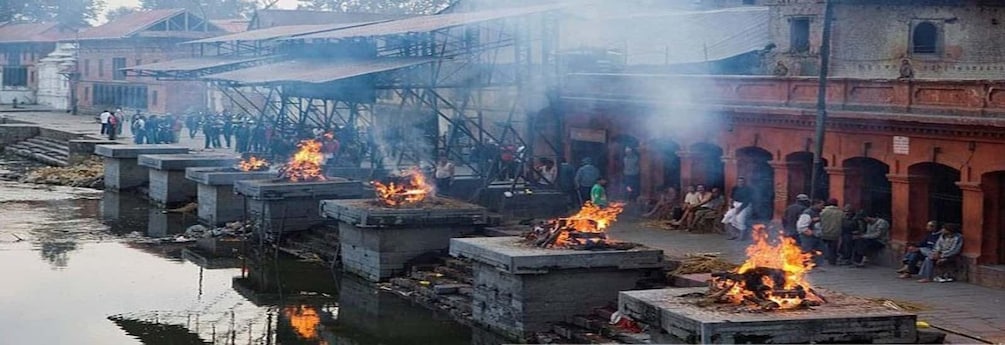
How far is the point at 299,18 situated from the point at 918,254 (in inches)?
1863

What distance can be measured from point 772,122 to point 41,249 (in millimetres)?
13193

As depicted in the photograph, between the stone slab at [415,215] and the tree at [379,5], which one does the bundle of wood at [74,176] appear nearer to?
the stone slab at [415,215]

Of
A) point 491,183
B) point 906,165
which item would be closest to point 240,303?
point 491,183

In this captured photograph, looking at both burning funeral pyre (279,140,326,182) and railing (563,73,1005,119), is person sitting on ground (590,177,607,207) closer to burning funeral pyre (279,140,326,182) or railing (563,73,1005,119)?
railing (563,73,1005,119)

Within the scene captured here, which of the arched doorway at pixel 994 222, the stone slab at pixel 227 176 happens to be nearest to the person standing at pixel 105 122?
the stone slab at pixel 227 176

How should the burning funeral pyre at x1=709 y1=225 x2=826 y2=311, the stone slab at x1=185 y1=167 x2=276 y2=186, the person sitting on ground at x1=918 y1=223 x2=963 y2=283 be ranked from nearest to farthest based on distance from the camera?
1. the burning funeral pyre at x1=709 y1=225 x2=826 y2=311
2. the person sitting on ground at x1=918 y1=223 x2=963 y2=283
3. the stone slab at x1=185 y1=167 x2=276 y2=186

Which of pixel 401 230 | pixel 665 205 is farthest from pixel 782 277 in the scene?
pixel 665 205

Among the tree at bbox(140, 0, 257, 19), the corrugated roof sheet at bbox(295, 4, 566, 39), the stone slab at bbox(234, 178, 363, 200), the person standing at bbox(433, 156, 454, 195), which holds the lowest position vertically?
the stone slab at bbox(234, 178, 363, 200)

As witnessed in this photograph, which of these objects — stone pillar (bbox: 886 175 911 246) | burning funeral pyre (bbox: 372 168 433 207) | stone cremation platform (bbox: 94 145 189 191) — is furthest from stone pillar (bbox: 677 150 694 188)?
stone cremation platform (bbox: 94 145 189 191)

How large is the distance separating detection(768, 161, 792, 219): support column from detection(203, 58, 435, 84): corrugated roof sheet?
7.86 meters

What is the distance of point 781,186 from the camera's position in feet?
74.4

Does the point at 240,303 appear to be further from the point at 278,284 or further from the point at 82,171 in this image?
the point at 82,171

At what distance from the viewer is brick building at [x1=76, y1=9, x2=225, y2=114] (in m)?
61.1

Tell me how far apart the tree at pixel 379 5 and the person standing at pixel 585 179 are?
1887 inches
